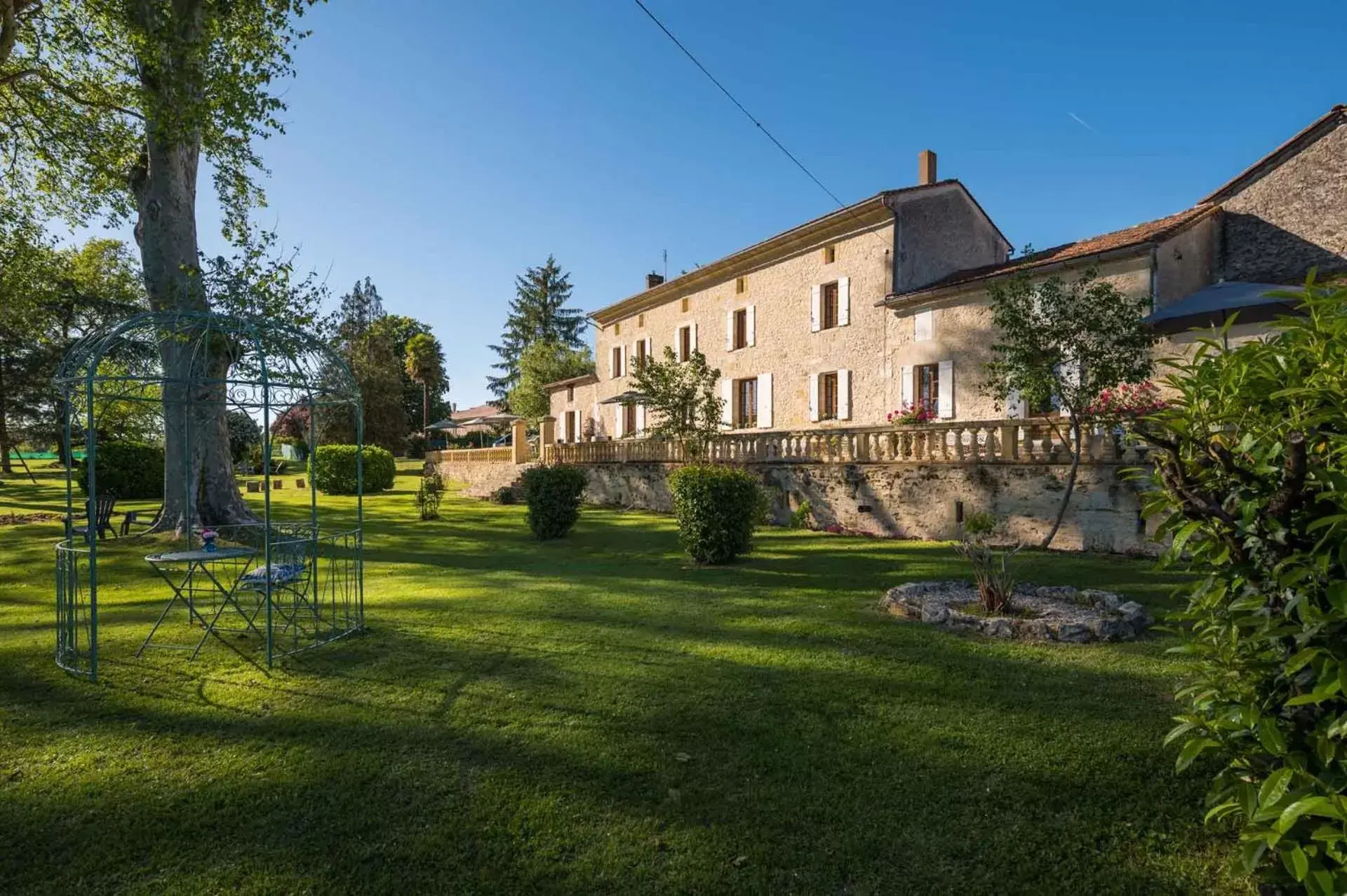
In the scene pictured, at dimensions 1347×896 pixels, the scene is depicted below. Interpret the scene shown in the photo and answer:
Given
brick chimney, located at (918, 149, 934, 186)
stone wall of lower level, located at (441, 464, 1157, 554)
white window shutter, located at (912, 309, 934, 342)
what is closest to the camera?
stone wall of lower level, located at (441, 464, 1157, 554)

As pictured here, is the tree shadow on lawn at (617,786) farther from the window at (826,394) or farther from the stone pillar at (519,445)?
the stone pillar at (519,445)

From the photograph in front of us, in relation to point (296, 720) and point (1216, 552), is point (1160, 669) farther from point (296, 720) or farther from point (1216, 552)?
point (296, 720)

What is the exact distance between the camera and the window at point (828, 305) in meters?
20.3

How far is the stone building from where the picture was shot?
1428 centimetres

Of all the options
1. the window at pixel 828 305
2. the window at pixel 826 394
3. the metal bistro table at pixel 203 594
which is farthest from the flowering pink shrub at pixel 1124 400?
the window at pixel 828 305

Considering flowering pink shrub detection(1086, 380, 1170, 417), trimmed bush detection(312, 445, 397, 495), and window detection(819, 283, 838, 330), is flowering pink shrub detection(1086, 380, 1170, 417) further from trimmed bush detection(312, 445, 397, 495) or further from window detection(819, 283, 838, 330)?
trimmed bush detection(312, 445, 397, 495)

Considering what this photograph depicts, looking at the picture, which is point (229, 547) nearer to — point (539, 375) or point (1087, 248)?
point (1087, 248)

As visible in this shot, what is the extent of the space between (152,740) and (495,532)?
11.2 m

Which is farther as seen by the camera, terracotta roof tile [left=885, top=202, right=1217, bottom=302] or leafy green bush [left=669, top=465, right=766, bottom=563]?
terracotta roof tile [left=885, top=202, right=1217, bottom=302]

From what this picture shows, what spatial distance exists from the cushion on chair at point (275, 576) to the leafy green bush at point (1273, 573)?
19.2 feet

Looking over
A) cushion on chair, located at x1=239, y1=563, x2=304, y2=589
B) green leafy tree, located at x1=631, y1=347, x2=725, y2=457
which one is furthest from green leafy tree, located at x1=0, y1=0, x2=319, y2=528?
green leafy tree, located at x1=631, y1=347, x2=725, y2=457

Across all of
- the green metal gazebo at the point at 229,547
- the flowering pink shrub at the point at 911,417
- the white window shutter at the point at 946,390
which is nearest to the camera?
the green metal gazebo at the point at 229,547

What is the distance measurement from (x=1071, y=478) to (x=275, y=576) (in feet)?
34.2

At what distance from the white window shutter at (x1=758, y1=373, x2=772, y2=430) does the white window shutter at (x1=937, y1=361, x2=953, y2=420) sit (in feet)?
19.8
